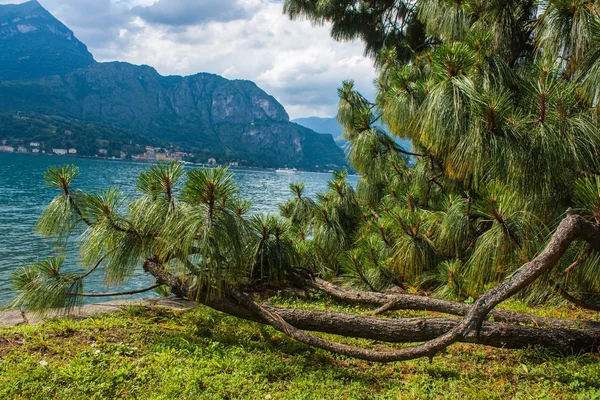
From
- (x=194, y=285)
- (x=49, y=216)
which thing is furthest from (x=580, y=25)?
(x=49, y=216)

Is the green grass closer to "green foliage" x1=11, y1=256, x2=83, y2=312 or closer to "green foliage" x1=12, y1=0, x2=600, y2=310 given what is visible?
"green foliage" x1=11, y1=256, x2=83, y2=312

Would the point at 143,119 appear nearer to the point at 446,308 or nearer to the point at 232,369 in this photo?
the point at 446,308

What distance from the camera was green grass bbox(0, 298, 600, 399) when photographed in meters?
2.34

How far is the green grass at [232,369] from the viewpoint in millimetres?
2342

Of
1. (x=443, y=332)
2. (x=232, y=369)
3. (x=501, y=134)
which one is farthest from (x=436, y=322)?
(x=232, y=369)

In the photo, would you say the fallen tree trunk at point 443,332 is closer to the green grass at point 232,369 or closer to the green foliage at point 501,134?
the green grass at point 232,369

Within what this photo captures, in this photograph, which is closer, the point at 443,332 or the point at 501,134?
the point at 501,134

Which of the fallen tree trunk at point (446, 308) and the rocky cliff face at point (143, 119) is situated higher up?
the rocky cliff face at point (143, 119)

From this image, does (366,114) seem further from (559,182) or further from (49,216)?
(49,216)

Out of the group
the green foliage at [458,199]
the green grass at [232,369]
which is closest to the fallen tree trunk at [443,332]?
the green grass at [232,369]

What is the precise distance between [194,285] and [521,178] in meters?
2.75

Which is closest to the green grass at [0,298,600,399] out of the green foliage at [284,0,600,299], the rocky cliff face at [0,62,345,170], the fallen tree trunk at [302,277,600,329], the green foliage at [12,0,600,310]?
the fallen tree trunk at [302,277,600,329]

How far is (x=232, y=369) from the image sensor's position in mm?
2711

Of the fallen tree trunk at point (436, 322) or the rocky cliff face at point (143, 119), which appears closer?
the fallen tree trunk at point (436, 322)
